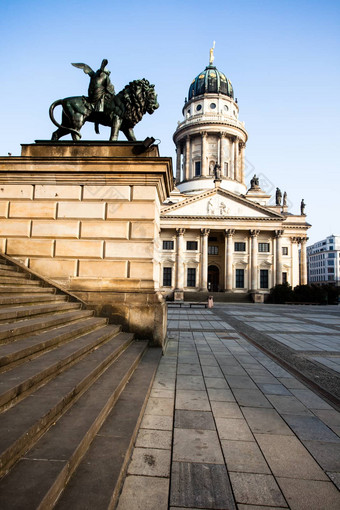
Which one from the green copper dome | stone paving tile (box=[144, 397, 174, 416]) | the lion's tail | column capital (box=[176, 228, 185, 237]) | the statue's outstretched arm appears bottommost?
stone paving tile (box=[144, 397, 174, 416])

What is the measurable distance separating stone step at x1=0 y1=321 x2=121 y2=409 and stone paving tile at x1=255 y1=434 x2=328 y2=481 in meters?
2.42

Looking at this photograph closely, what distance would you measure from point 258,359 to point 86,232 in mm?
5186

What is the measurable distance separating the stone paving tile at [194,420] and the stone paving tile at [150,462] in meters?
0.62

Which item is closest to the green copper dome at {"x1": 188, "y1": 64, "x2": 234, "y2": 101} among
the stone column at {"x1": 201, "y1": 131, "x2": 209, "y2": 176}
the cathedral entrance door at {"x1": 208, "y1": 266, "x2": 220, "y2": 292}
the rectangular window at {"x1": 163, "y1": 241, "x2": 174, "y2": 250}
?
the stone column at {"x1": 201, "y1": 131, "x2": 209, "y2": 176}

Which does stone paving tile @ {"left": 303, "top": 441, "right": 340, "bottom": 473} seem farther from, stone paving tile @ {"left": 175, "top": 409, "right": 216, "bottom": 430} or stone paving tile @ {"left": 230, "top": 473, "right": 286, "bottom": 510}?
stone paving tile @ {"left": 175, "top": 409, "right": 216, "bottom": 430}

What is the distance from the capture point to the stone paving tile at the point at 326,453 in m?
2.81

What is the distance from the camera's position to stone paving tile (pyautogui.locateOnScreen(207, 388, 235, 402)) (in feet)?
14.5

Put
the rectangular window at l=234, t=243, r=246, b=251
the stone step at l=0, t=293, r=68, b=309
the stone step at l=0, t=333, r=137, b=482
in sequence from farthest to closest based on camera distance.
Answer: the rectangular window at l=234, t=243, r=246, b=251 < the stone step at l=0, t=293, r=68, b=309 < the stone step at l=0, t=333, r=137, b=482

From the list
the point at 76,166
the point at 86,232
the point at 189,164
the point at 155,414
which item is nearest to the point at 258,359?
the point at 155,414

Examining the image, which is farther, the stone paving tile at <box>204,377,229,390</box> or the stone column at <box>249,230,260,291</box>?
the stone column at <box>249,230,260,291</box>

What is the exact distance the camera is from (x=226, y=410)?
4.02 meters

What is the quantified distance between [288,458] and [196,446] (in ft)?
2.90

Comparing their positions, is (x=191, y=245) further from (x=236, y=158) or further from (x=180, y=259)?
(x=236, y=158)

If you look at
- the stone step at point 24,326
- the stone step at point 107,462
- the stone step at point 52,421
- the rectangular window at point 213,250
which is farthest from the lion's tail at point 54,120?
the rectangular window at point 213,250
